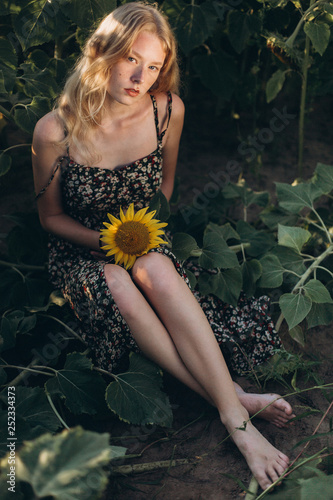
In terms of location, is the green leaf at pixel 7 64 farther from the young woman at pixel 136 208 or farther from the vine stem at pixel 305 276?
the vine stem at pixel 305 276

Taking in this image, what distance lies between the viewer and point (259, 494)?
1.29 m

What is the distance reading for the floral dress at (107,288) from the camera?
1.51 m

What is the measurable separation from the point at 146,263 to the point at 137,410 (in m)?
0.40

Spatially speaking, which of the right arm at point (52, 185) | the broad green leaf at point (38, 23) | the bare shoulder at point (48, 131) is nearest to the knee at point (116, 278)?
the right arm at point (52, 185)

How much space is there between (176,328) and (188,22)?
1161mm

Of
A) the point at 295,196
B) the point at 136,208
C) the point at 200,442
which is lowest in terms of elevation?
the point at 200,442

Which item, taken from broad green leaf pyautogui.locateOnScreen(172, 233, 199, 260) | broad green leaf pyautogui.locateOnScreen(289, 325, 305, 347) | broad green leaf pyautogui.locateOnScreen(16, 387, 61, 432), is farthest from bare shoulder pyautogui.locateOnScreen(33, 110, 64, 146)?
broad green leaf pyautogui.locateOnScreen(289, 325, 305, 347)

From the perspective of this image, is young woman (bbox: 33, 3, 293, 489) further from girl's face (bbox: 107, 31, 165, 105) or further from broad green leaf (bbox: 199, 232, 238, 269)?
broad green leaf (bbox: 199, 232, 238, 269)

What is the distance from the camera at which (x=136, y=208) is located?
1774 mm

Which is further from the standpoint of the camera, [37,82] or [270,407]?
[37,82]

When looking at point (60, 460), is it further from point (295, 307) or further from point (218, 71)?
point (218, 71)

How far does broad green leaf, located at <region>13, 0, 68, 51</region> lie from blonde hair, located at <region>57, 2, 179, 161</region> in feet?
0.67

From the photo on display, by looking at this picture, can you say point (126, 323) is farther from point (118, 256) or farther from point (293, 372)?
point (293, 372)

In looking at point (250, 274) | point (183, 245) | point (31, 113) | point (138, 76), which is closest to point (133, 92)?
point (138, 76)
